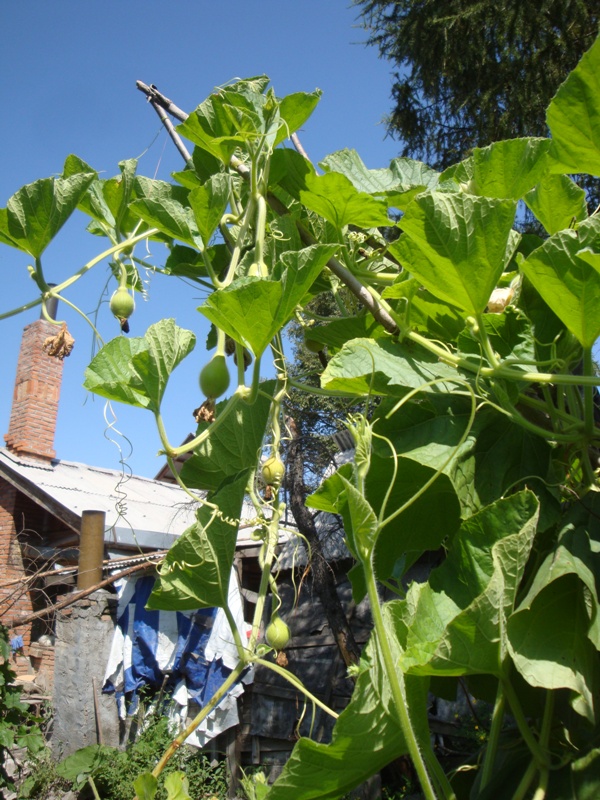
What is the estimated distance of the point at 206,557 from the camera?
53 centimetres

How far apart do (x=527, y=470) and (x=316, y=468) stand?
4.87 meters

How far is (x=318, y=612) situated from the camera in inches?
202

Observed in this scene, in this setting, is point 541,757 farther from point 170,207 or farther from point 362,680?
point 170,207

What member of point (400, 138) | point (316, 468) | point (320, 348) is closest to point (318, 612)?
point (316, 468)

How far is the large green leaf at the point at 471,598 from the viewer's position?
39cm

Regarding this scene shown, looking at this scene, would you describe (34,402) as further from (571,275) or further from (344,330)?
(571,275)

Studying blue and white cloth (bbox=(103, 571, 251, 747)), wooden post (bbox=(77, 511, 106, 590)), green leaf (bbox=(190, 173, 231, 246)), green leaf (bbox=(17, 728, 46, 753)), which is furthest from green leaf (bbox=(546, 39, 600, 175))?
blue and white cloth (bbox=(103, 571, 251, 747))

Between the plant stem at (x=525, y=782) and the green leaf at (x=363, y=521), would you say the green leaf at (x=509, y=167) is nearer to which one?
the green leaf at (x=363, y=521)

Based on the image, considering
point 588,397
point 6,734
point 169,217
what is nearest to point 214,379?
point 169,217

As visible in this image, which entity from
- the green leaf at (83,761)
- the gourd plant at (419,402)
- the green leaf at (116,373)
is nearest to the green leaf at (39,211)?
the gourd plant at (419,402)

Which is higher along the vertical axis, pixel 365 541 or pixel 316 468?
pixel 316 468

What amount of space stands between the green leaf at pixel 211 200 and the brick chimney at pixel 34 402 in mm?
7789

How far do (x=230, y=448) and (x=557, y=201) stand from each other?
1.08 feet

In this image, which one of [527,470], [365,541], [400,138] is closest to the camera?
[365,541]
